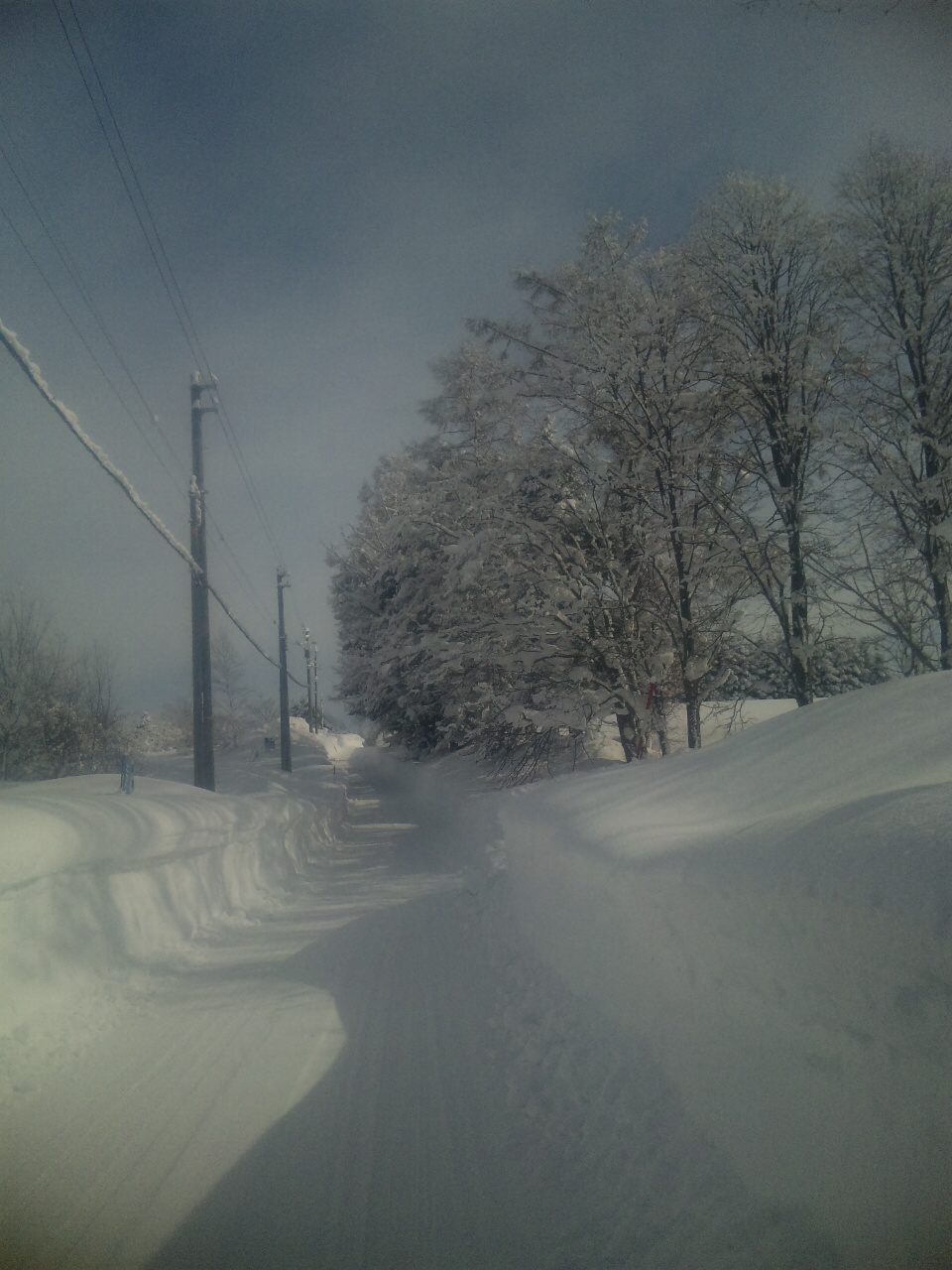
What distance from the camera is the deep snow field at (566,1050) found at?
2.35 meters

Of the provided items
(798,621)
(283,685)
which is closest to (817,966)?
(798,621)

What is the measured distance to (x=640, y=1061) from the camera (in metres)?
3.76

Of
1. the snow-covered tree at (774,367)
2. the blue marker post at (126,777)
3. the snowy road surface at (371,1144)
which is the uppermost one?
the snow-covered tree at (774,367)

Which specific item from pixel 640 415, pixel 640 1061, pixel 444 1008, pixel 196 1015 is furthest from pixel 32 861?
pixel 640 415

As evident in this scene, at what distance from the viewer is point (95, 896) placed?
6.43 metres

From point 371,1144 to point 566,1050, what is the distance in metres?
1.31

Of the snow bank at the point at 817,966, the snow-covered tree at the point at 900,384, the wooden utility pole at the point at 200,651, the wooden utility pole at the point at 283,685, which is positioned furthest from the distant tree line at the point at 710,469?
the wooden utility pole at the point at 283,685

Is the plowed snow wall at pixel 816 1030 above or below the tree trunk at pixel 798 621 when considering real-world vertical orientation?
below

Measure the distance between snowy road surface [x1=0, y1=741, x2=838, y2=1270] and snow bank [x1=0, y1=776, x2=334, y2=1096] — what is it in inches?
17.5

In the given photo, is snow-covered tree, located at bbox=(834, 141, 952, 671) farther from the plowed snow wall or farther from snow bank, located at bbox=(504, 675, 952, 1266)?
the plowed snow wall

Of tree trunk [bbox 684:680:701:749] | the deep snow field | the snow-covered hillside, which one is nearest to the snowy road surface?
the deep snow field

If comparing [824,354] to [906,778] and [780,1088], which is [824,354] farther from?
[780,1088]

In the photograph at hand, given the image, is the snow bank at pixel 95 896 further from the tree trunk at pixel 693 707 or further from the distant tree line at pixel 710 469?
the tree trunk at pixel 693 707

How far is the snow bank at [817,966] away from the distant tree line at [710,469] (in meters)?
7.18
